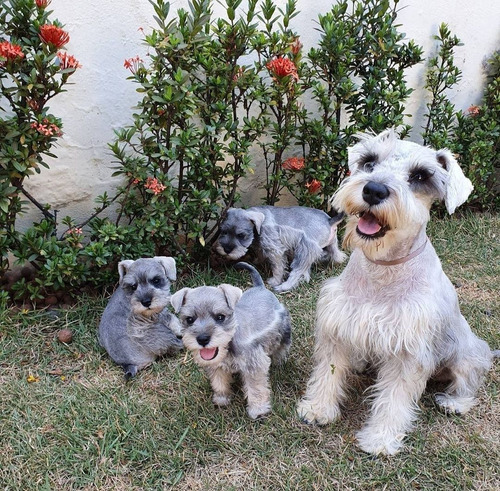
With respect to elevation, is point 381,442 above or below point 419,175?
below

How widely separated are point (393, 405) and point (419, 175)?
1.34 m

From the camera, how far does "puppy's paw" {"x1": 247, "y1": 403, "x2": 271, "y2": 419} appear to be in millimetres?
3143

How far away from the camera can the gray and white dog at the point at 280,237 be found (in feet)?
15.0

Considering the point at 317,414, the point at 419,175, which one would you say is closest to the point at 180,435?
the point at 317,414

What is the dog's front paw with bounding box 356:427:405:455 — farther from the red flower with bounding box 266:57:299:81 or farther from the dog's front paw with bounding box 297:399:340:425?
the red flower with bounding box 266:57:299:81

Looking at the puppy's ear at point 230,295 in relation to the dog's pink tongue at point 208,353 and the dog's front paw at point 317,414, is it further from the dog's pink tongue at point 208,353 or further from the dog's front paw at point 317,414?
the dog's front paw at point 317,414

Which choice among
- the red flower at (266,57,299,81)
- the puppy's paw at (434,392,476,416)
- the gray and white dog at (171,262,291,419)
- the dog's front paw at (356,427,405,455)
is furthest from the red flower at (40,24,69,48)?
the puppy's paw at (434,392,476,416)

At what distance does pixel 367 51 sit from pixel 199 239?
2.64m

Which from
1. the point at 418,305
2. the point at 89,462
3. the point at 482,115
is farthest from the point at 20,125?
the point at 482,115

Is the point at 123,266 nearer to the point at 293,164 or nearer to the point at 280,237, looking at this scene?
the point at 280,237

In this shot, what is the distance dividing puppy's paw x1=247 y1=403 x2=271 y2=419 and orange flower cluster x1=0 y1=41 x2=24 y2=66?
281 centimetres

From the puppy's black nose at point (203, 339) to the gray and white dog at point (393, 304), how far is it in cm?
74

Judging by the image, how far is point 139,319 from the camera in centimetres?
362

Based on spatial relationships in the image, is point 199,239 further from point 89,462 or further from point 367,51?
point 367,51
